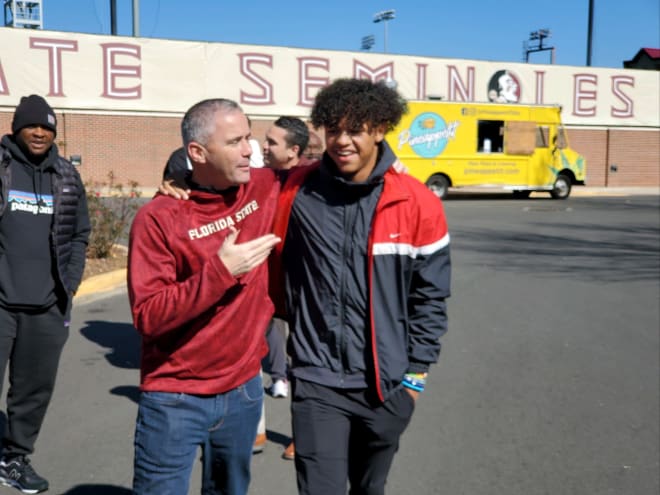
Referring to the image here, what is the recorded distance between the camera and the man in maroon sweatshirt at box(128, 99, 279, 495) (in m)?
2.60

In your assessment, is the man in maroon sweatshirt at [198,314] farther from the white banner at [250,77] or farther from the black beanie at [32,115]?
the white banner at [250,77]

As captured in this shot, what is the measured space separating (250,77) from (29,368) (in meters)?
27.3

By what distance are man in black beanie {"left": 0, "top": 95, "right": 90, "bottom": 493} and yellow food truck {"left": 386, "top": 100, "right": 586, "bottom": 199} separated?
21354 mm

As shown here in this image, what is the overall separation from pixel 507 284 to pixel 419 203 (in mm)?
7988

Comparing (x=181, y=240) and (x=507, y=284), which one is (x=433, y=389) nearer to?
(x=181, y=240)

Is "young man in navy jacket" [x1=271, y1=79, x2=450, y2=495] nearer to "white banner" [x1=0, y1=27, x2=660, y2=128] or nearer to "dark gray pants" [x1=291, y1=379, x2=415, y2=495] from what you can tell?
"dark gray pants" [x1=291, y1=379, x2=415, y2=495]

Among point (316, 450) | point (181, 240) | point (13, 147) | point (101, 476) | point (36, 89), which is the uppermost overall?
point (36, 89)

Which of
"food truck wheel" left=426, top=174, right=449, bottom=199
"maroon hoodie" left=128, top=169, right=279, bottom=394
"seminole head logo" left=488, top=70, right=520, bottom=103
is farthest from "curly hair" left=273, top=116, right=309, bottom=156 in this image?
"seminole head logo" left=488, top=70, right=520, bottom=103

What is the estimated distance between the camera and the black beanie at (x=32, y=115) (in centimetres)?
400

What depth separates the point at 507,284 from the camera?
416 inches

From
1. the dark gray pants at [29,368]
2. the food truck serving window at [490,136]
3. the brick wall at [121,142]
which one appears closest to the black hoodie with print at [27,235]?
the dark gray pants at [29,368]

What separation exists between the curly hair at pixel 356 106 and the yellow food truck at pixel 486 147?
2235cm

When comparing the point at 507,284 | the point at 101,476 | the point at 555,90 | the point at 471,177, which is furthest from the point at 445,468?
the point at 555,90

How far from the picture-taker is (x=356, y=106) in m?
2.84
